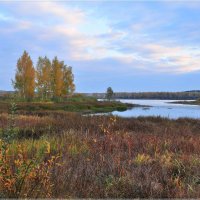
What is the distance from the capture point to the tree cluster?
54.9m

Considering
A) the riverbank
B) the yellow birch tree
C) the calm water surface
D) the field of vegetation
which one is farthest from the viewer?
the yellow birch tree

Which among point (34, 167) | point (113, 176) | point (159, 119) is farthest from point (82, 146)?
point (159, 119)

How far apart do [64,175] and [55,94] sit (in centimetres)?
5989

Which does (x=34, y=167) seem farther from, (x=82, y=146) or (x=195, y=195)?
(x=82, y=146)

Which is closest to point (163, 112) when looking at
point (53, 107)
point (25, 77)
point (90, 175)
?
point (53, 107)

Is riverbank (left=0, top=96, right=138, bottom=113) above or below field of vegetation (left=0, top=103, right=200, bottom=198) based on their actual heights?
below

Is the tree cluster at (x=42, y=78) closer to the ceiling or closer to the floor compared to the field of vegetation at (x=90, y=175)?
closer to the ceiling

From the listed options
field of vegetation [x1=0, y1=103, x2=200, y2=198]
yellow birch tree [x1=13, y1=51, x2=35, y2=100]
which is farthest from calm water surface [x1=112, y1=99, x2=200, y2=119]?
yellow birch tree [x1=13, y1=51, x2=35, y2=100]

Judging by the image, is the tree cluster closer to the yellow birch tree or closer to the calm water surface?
the yellow birch tree

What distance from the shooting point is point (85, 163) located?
5.11 metres

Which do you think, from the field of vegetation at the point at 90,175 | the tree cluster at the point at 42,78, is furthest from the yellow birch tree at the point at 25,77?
the field of vegetation at the point at 90,175

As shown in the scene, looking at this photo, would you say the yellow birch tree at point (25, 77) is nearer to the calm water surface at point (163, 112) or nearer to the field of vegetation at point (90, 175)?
the calm water surface at point (163, 112)

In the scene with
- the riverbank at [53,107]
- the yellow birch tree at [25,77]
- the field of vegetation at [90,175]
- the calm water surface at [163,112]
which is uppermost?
the yellow birch tree at [25,77]

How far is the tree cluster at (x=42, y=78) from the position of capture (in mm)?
54906
